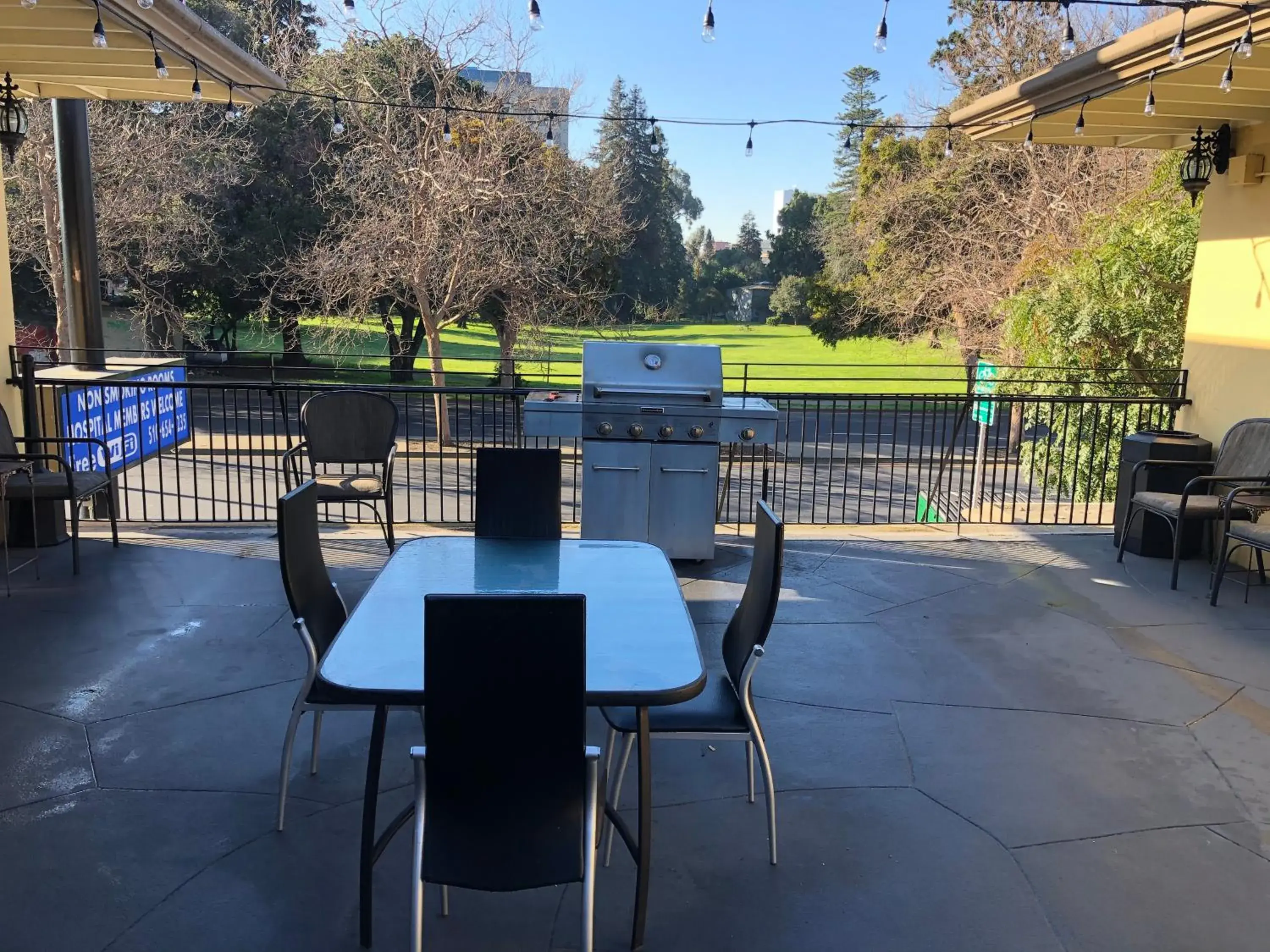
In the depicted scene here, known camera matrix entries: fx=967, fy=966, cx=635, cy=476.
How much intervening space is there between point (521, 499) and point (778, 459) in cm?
1074

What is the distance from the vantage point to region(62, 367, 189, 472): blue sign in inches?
283

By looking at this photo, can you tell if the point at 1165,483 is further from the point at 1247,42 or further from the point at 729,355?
the point at 729,355

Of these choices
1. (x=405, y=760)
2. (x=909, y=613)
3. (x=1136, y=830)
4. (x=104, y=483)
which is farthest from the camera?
(x=104, y=483)

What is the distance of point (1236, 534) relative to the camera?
196 inches

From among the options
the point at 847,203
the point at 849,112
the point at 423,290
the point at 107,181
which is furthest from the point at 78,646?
the point at 849,112

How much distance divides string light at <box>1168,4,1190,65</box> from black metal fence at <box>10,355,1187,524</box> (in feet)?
7.65

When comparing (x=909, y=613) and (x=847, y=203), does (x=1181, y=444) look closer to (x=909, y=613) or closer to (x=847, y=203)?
(x=909, y=613)

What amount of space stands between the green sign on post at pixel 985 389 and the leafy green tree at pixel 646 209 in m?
13.6

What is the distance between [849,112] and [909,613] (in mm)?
41265

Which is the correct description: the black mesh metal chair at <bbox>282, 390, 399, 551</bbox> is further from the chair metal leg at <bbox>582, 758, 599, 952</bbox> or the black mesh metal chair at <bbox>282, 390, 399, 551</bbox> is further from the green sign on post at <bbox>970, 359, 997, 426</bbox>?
the green sign on post at <bbox>970, 359, 997, 426</bbox>

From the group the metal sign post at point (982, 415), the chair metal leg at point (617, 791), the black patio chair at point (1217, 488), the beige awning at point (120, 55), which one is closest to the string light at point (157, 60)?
the beige awning at point (120, 55)

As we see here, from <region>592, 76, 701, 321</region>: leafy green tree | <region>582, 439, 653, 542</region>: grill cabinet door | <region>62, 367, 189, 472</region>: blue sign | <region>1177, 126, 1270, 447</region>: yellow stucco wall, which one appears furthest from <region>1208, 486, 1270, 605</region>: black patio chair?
<region>592, 76, 701, 321</region>: leafy green tree

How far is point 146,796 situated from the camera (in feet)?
9.45

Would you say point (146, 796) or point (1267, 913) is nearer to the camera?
point (1267, 913)
